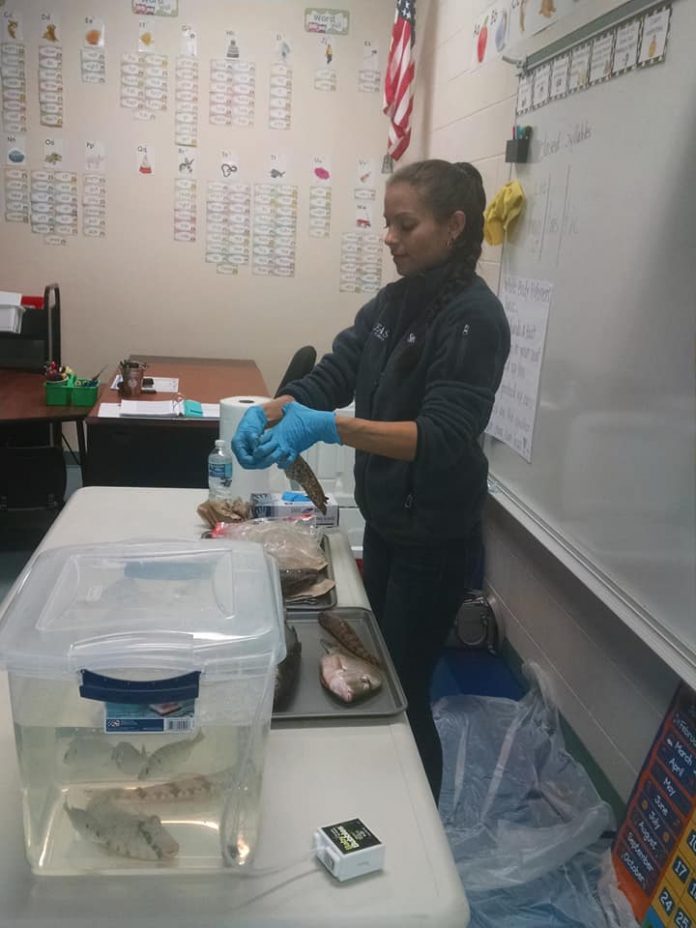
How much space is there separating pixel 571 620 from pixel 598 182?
41.9 inches

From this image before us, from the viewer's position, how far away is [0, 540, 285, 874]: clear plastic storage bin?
0.67m

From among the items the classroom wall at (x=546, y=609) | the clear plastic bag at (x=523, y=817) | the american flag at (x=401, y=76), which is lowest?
the clear plastic bag at (x=523, y=817)

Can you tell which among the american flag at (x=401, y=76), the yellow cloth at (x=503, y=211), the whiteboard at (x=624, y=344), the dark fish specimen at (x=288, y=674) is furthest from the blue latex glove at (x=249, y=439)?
the american flag at (x=401, y=76)

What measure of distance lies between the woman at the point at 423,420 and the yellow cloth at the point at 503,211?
755 mm

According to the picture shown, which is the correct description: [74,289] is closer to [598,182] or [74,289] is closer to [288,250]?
[288,250]

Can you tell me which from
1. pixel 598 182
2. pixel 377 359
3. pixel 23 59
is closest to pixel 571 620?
pixel 377 359

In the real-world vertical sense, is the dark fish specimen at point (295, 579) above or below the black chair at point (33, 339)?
below

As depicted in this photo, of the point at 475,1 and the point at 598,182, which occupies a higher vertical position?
the point at 475,1

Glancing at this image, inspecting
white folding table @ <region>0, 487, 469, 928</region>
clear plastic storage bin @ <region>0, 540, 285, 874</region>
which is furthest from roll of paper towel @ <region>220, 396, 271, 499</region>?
clear plastic storage bin @ <region>0, 540, 285, 874</region>

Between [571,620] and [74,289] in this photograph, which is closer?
[571,620]

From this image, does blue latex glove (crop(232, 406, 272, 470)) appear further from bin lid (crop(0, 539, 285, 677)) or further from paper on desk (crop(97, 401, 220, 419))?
paper on desk (crop(97, 401, 220, 419))

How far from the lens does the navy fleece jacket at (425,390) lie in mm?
1354

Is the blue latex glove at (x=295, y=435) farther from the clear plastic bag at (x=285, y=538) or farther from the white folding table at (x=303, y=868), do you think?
the white folding table at (x=303, y=868)

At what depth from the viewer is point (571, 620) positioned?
77.9 inches
